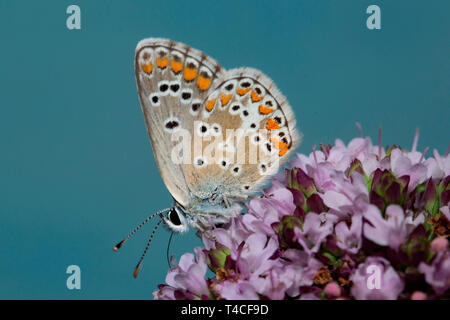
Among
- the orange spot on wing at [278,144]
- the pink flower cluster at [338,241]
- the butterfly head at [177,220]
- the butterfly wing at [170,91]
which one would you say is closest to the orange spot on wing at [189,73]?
the butterfly wing at [170,91]

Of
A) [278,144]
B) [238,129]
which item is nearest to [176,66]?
[238,129]

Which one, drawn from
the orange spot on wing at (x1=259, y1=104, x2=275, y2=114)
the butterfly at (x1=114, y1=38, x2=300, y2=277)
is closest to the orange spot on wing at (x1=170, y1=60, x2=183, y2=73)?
the butterfly at (x1=114, y1=38, x2=300, y2=277)

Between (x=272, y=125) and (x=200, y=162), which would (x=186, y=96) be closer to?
(x=200, y=162)

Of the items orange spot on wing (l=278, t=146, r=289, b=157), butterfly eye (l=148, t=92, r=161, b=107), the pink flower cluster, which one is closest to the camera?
the pink flower cluster

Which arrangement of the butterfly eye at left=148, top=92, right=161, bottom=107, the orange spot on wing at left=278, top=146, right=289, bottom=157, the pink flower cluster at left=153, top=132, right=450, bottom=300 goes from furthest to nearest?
1. the butterfly eye at left=148, top=92, right=161, bottom=107
2. the orange spot on wing at left=278, top=146, right=289, bottom=157
3. the pink flower cluster at left=153, top=132, right=450, bottom=300

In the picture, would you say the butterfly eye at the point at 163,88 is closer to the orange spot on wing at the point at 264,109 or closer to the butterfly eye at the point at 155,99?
the butterfly eye at the point at 155,99

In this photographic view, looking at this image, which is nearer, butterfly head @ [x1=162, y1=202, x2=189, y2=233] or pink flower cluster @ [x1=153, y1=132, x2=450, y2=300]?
pink flower cluster @ [x1=153, y1=132, x2=450, y2=300]

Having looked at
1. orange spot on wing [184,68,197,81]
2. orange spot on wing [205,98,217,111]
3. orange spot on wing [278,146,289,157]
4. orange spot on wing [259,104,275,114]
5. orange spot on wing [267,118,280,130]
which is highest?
orange spot on wing [184,68,197,81]

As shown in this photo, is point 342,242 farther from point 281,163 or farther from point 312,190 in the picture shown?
point 281,163

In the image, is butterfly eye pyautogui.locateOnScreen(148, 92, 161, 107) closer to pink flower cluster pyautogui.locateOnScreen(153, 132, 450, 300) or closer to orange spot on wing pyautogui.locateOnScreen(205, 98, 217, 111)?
orange spot on wing pyautogui.locateOnScreen(205, 98, 217, 111)
